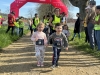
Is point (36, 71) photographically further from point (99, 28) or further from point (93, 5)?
point (93, 5)

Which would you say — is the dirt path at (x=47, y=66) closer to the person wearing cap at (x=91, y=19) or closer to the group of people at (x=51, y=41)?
the group of people at (x=51, y=41)

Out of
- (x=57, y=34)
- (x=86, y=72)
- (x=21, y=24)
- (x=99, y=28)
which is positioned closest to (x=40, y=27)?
(x=57, y=34)

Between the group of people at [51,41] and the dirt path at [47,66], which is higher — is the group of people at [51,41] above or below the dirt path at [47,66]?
above

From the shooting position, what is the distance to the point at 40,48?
779 centimetres

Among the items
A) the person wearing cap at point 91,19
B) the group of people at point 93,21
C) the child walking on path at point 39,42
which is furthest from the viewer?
the person wearing cap at point 91,19

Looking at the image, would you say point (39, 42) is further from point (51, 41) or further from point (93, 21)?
point (93, 21)

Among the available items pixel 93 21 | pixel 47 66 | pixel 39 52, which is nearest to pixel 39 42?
pixel 39 52

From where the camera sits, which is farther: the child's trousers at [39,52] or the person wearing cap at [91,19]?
the person wearing cap at [91,19]

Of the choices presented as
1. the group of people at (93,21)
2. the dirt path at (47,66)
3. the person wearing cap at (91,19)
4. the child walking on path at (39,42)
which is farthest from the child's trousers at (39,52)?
the person wearing cap at (91,19)

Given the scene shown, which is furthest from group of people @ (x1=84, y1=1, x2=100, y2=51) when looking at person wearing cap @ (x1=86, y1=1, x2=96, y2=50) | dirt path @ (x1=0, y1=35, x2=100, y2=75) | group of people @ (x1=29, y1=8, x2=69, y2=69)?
group of people @ (x1=29, y1=8, x2=69, y2=69)

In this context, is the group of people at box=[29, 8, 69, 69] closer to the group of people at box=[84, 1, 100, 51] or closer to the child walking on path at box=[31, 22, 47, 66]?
the child walking on path at box=[31, 22, 47, 66]

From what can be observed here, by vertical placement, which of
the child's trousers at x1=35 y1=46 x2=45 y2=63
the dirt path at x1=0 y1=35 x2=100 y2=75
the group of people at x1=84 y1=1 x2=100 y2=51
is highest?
the group of people at x1=84 y1=1 x2=100 y2=51

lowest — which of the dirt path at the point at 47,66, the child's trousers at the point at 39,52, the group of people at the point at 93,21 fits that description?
the dirt path at the point at 47,66

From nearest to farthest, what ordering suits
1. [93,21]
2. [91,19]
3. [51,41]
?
[51,41] → [93,21] → [91,19]
